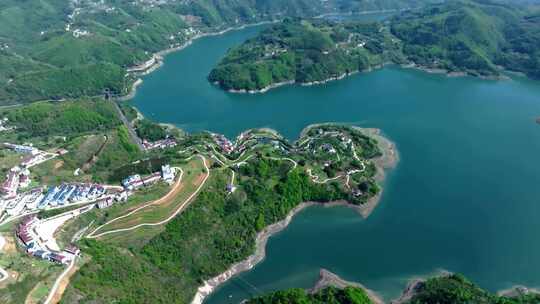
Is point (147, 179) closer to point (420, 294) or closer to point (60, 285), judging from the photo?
point (60, 285)

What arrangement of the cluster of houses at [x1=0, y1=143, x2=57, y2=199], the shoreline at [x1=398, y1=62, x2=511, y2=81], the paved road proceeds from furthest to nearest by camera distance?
1. the shoreline at [x1=398, y1=62, x2=511, y2=81]
2. the paved road
3. the cluster of houses at [x1=0, y1=143, x2=57, y2=199]

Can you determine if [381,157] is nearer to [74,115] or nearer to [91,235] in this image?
[91,235]

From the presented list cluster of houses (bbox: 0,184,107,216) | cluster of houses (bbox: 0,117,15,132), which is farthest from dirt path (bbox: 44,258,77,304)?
cluster of houses (bbox: 0,117,15,132)

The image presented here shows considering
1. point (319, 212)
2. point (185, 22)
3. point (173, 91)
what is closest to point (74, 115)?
point (173, 91)

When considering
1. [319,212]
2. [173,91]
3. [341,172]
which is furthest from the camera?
[173,91]

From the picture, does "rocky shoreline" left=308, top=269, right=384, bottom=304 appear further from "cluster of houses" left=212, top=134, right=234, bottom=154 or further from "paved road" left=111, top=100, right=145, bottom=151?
"paved road" left=111, top=100, right=145, bottom=151

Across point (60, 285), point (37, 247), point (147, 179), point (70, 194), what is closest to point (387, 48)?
point (147, 179)

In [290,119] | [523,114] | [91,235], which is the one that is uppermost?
[91,235]
